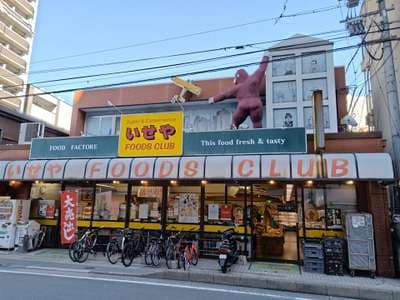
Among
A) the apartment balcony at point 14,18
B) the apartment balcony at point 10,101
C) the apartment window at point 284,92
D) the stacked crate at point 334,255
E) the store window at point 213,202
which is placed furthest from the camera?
the apartment balcony at point 14,18

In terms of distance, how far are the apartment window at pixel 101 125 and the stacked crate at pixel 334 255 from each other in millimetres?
11465

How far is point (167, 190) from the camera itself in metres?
13.0

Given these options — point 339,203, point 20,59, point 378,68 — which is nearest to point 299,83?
point 378,68

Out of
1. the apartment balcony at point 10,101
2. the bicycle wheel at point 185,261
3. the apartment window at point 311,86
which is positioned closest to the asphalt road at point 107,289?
the bicycle wheel at point 185,261

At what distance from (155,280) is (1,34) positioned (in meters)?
Answer: 55.9

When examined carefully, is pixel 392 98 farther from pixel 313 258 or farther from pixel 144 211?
pixel 144 211

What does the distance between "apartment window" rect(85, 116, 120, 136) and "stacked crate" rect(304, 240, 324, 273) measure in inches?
433

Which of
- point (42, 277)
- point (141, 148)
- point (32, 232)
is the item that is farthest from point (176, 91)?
point (42, 277)

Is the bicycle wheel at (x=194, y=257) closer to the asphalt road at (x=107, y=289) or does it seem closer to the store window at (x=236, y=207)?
the asphalt road at (x=107, y=289)

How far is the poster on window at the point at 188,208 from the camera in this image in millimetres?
12508

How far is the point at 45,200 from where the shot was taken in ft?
46.3

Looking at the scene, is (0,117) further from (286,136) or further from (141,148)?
(286,136)

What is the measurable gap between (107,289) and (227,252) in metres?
3.67

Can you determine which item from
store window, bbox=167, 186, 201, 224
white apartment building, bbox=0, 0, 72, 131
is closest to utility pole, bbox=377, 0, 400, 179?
store window, bbox=167, 186, 201, 224
